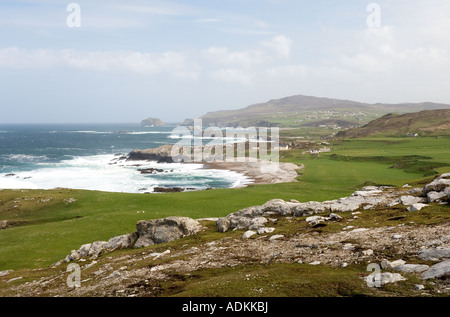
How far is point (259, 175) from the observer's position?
118562mm

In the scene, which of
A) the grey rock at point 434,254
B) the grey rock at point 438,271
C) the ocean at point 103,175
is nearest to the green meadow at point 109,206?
the ocean at point 103,175

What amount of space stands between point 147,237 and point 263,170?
9649cm

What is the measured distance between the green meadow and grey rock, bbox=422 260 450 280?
3615 cm

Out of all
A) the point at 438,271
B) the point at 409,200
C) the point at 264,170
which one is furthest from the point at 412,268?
the point at 264,170

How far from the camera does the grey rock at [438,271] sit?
14.8m

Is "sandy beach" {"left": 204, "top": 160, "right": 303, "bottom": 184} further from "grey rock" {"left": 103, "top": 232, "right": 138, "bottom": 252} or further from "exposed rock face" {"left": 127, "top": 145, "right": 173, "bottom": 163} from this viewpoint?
"grey rock" {"left": 103, "top": 232, "right": 138, "bottom": 252}

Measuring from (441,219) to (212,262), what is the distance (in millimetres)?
17843

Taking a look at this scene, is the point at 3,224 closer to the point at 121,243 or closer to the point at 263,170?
the point at 121,243

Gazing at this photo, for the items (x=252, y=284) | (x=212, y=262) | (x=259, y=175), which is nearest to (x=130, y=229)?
(x=212, y=262)

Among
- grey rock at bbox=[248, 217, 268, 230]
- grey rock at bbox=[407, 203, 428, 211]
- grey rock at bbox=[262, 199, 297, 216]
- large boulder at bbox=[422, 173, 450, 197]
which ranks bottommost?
grey rock at bbox=[248, 217, 268, 230]

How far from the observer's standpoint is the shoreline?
106 meters

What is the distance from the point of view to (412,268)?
16.2m

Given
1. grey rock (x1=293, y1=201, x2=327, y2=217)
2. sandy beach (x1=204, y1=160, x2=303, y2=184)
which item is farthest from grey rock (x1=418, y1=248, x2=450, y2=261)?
sandy beach (x1=204, y1=160, x2=303, y2=184)
